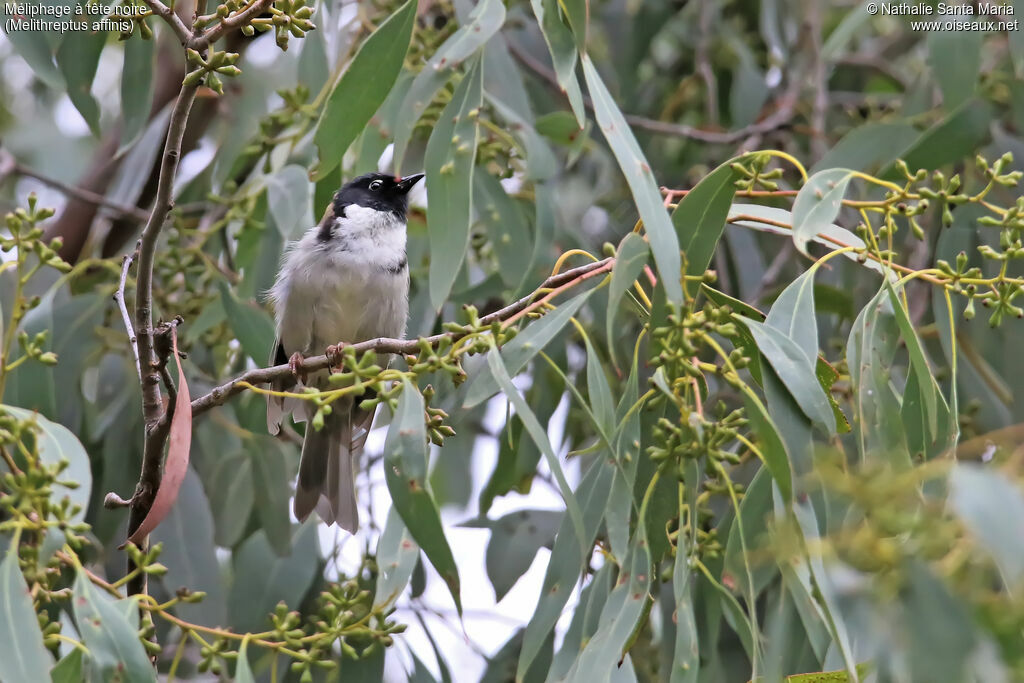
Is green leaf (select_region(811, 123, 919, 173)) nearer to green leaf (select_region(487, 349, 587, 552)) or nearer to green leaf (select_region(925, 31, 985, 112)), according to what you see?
green leaf (select_region(925, 31, 985, 112))

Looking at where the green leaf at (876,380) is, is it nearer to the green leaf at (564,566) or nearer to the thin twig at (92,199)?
the green leaf at (564,566)

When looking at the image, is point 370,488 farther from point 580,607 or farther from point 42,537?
point 42,537

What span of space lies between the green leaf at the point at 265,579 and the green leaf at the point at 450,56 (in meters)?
1.68

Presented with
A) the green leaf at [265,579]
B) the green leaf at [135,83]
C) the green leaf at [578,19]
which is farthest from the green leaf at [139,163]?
the green leaf at [578,19]

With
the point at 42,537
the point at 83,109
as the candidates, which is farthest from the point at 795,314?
the point at 83,109

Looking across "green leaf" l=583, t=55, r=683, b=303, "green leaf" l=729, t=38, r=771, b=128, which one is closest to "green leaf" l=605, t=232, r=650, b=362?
"green leaf" l=583, t=55, r=683, b=303

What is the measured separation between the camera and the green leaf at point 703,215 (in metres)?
2.53

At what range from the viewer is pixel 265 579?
4070 mm

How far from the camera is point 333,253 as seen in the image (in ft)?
14.9

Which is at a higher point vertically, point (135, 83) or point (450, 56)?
point (135, 83)

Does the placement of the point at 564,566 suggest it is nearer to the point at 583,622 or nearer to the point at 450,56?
the point at 583,622

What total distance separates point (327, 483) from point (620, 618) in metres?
1.93

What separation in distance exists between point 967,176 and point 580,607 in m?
2.77

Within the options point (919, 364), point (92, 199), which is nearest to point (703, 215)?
point (919, 364)
